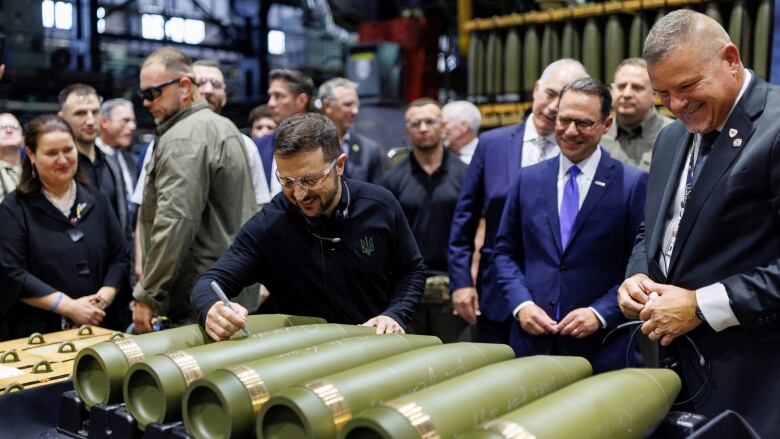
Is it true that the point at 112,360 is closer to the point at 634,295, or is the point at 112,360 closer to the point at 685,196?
the point at 634,295

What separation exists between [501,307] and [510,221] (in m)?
0.41

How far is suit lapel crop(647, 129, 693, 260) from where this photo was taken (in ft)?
7.01

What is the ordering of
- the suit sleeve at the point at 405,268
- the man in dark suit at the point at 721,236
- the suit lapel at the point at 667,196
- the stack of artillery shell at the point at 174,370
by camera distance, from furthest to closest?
1. the suit sleeve at the point at 405,268
2. the suit lapel at the point at 667,196
3. the man in dark suit at the point at 721,236
4. the stack of artillery shell at the point at 174,370

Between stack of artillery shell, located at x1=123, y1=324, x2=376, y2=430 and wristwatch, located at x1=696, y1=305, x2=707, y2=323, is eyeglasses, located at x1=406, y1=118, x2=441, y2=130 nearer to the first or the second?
wristwatch, located at x1=696, y1=305, x2=707, y2=323

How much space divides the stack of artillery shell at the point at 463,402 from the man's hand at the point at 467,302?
1.76 meters

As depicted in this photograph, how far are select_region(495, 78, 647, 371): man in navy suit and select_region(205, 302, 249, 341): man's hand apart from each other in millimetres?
1186

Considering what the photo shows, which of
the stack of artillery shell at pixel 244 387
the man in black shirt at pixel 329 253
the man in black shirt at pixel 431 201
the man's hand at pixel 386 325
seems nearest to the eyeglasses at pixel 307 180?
the man in black shirt at pixel 329 253

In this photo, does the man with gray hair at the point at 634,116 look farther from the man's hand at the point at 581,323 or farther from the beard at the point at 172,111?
the beard at the point at 172,111

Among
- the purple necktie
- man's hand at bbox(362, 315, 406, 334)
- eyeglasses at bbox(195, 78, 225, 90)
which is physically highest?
eyeglasses at bbox(195, 78, 225, 90)

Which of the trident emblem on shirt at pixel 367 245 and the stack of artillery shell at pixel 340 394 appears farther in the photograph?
the trident emblem on shirt at pixel 367 245

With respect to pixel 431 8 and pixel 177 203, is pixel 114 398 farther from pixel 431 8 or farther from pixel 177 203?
pixel 431 8

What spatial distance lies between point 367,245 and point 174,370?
93cm

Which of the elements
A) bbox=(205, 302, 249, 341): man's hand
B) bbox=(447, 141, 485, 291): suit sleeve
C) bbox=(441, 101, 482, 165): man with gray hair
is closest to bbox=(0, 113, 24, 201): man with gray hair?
bbox=(447, 141, 485, 291): suit sleeve

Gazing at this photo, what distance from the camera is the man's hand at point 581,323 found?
269 centimetres
